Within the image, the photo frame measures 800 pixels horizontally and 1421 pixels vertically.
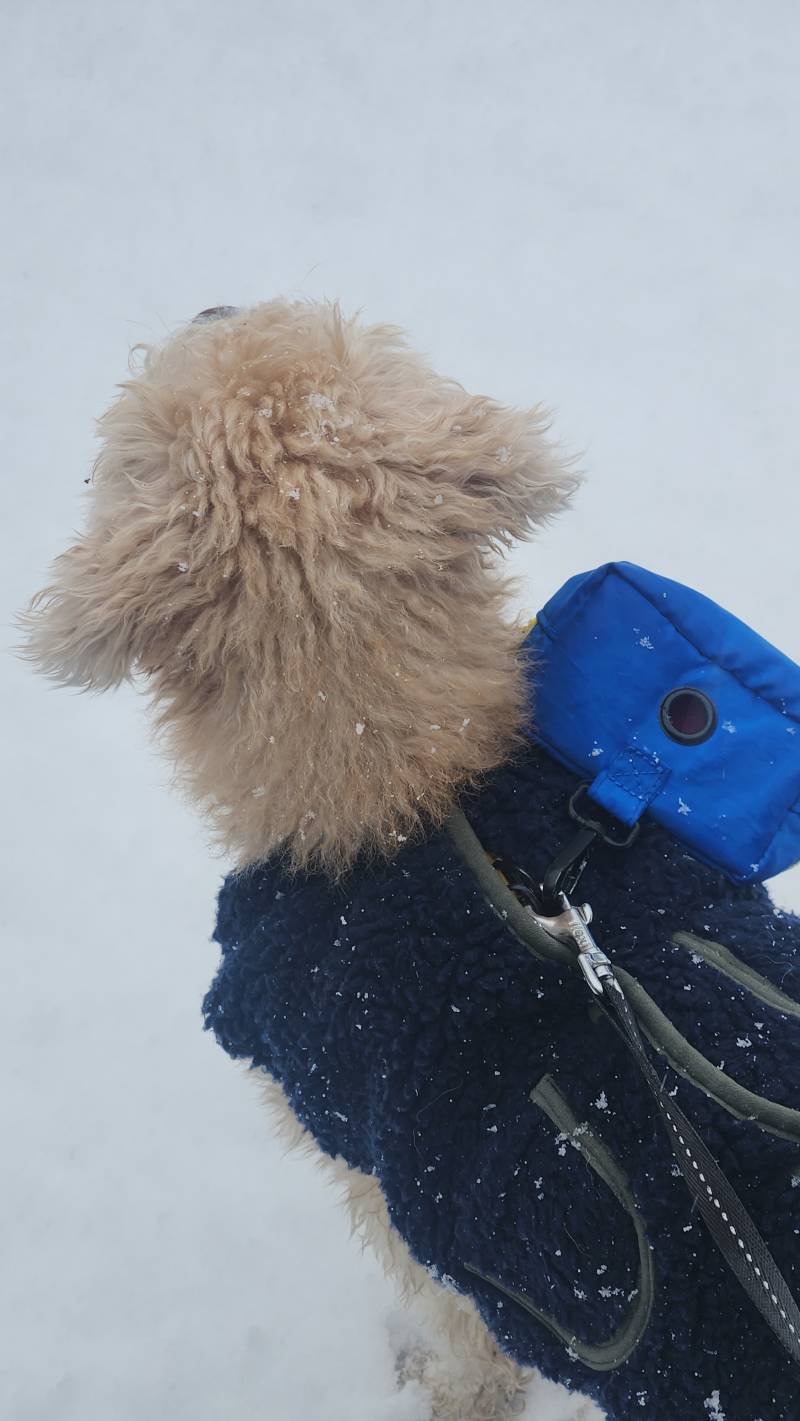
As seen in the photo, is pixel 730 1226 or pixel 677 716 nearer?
pixel 730 1226

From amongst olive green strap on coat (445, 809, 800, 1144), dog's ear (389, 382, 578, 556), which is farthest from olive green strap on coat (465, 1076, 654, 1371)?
dog's ear (389, 382, 578, 556)

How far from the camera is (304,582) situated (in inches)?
57.9

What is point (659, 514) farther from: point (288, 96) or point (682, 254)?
point (288, 96)

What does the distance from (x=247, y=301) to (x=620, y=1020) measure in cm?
352

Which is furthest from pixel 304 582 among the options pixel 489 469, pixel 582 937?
pixel 582 937

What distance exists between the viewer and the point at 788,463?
144 inches

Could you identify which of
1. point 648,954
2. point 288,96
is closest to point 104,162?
point 288,96

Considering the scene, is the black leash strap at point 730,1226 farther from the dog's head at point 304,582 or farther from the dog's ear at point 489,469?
the dog's ear at point 489,469

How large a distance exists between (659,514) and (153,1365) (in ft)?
9.47

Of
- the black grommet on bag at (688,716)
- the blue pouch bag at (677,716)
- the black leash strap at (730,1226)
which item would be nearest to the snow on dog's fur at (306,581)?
the blue pouch bag at (677,716)

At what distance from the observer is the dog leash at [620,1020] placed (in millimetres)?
1173

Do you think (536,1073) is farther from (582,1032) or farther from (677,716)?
(677,716)

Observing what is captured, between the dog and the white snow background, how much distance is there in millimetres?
1066

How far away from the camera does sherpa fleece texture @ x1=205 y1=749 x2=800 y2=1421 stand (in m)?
1.26
